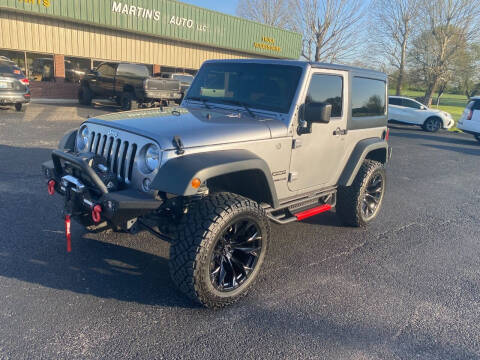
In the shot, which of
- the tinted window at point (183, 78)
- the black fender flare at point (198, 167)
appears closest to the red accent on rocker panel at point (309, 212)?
the black fender flare at point (198, 167)

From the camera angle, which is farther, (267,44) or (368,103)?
(267,44)

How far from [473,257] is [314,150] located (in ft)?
7.64

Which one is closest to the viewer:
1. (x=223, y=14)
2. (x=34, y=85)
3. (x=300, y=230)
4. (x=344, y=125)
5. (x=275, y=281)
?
(x=275, y=281)

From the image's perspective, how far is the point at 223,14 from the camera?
22906mm

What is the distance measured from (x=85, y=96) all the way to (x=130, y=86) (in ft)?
12.7

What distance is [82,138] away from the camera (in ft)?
12.1

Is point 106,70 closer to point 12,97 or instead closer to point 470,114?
point 12,97

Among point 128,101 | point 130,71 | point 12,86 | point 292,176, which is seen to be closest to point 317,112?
point 292,176

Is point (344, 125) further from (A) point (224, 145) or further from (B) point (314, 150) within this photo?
(A) point (224, 145)

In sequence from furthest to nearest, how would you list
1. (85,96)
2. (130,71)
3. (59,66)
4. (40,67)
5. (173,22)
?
1. (173,22)
2. (59,66)
3. (40,67)
4. (85,96)
5. (130,71)

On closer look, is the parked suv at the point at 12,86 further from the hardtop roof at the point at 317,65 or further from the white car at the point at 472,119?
the white car at the point at 472,119

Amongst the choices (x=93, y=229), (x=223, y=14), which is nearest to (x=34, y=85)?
(x=223, y=14)

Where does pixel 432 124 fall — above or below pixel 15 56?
below

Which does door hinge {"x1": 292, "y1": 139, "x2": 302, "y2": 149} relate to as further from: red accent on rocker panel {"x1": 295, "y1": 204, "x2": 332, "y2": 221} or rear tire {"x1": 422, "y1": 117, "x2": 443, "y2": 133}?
rear tire {"x1": 422, "y1": 117, "x2": 443, "y2": 133}
